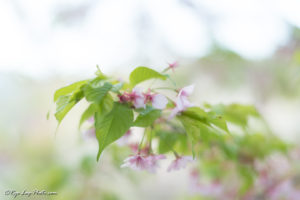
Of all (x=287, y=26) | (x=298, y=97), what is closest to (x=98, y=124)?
(x=287, y=26)

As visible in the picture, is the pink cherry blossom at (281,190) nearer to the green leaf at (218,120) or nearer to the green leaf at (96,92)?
the green leaf at (218,120)

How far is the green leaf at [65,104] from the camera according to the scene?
1.52ft

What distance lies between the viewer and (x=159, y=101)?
19.7 inches

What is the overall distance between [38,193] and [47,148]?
1.36m

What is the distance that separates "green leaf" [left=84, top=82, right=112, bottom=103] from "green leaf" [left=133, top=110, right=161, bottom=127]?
7 centimetres

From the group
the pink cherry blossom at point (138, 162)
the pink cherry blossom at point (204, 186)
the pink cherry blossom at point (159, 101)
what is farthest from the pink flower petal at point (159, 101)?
the pink cherry blossom at point (204, 186)

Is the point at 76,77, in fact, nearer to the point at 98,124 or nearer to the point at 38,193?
the point at 38,193

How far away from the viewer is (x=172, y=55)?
258 centimetres

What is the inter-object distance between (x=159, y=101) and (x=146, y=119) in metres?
0.04

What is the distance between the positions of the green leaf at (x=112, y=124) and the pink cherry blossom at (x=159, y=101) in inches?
1.8

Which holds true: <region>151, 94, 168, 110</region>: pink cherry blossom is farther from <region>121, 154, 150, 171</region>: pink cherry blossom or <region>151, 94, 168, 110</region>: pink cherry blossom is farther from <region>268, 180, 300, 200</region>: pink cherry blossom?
<region>268, 180, 300, 200</region>: pink cherry blossom

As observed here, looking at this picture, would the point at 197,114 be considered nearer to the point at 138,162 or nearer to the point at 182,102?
the point at 182,102

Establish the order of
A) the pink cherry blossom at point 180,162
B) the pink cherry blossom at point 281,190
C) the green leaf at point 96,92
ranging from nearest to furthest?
the green leaf at point 96,92 → the pink cherry blossom at point 180,162 → the pink cherry blossom at point 281,190

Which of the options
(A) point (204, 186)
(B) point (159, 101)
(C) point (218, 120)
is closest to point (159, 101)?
(B) point (159, 101)
